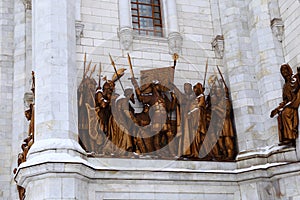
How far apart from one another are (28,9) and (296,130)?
8.85 meters

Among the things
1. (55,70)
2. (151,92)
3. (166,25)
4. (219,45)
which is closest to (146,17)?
(166,25)

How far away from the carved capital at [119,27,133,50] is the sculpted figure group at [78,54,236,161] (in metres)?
0.86

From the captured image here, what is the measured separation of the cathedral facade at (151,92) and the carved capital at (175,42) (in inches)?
1.2

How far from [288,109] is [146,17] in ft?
16.4

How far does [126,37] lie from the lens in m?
14.8

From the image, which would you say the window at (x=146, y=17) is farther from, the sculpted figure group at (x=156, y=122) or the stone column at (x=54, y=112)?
the stone column at (x=54, y=112)

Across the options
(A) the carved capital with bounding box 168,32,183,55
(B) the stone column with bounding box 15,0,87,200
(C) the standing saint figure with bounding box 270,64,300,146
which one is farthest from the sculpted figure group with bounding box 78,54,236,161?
(C) the standing saint figure with bounding box 270,64,300,146

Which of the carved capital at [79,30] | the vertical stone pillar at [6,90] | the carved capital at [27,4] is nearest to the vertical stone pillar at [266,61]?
the carved capital at [79,30]

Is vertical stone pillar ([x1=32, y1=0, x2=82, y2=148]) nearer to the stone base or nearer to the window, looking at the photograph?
the stone base

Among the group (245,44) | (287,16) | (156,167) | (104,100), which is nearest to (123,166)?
(156,167)

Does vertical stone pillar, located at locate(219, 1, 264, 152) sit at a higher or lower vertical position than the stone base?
higher

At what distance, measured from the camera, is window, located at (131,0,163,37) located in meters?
15.6

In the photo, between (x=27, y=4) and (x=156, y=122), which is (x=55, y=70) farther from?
(x=27, y=4)

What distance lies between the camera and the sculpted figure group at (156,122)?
1323 cm
